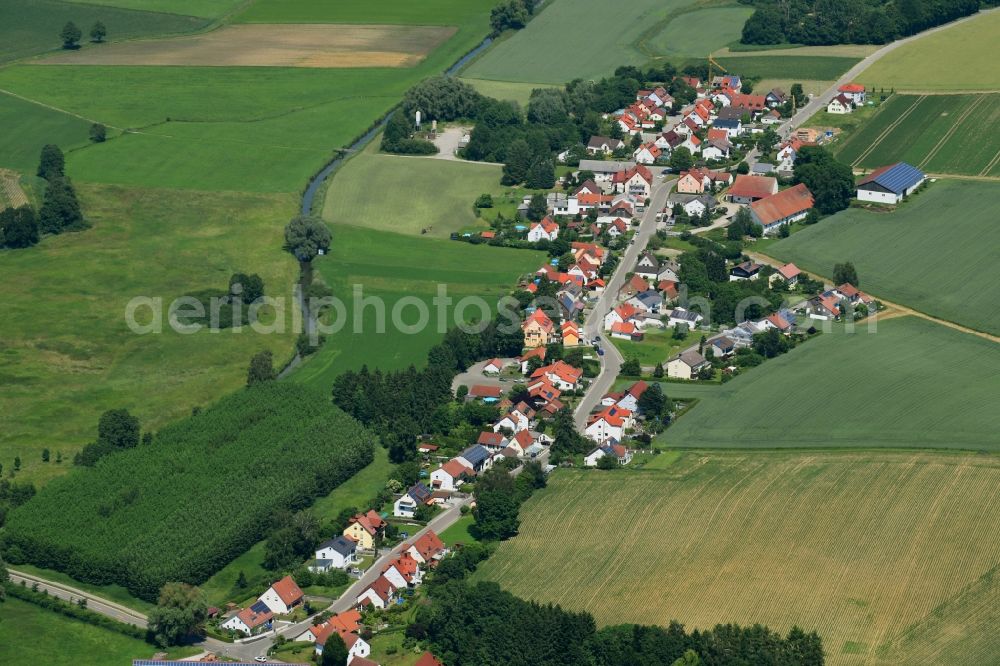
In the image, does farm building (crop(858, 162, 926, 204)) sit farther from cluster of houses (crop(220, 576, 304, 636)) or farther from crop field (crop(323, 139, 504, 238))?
cluster of houses (crop(220, 576, 304, 636))

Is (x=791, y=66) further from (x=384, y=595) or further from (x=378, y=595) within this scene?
(x=378, y=595)

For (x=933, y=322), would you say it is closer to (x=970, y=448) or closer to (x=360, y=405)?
(x=970, y=448)

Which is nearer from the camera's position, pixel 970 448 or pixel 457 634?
pixel 457 634

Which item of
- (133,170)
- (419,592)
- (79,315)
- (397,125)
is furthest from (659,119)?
(419,592)

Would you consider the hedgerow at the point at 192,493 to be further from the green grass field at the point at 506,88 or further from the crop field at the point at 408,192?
the green grass field at the point at 506,88

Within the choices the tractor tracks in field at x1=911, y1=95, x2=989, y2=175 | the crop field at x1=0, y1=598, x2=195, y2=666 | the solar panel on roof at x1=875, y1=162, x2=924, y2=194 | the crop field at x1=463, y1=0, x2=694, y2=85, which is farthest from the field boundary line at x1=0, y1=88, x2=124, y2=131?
the crop field at x1=0, y1=598, x2=195, y2=666

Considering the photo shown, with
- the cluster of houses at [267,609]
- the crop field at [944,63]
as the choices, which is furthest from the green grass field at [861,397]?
the crop field at [944,63]

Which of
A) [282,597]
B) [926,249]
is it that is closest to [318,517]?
[282,597]
